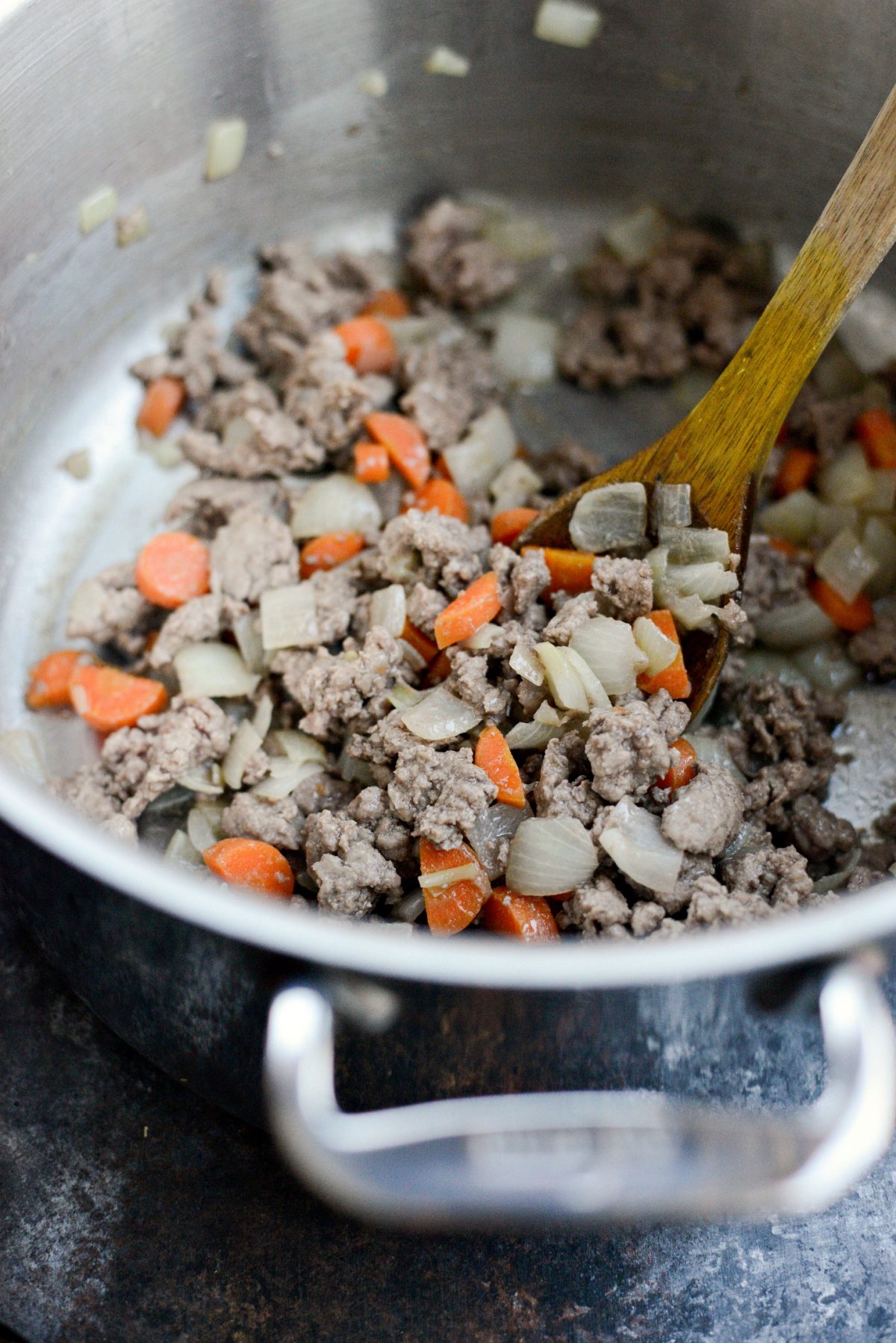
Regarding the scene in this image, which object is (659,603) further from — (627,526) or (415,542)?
(415,542)

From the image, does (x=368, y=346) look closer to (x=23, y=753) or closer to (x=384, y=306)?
(x=384, y=306)

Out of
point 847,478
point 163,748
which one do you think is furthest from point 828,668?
point 163,748

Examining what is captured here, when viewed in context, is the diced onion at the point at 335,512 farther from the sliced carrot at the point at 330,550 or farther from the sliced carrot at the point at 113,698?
the sliced carrot at the point at 113,698

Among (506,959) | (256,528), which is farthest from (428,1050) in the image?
(256,528)

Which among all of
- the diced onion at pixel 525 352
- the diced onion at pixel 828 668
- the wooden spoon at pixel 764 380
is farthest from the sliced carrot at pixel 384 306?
the diced onion at pixel 828 668

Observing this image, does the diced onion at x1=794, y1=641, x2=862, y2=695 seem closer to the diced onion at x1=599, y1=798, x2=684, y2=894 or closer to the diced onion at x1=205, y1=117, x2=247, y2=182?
the diced onion at x1=599, y1=798, x2=684, y2=894

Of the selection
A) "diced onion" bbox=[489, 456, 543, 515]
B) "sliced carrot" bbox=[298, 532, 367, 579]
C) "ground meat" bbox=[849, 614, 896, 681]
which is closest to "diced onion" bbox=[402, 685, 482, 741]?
"sliced carrot" bbox=[298, 532, 367, 579]
